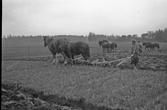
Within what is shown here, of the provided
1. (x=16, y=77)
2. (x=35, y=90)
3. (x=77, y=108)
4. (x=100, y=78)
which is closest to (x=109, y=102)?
(x=77, y=108)

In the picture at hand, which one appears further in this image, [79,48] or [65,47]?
[79,48]

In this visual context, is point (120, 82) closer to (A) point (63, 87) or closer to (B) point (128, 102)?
(B) point (128, 102)

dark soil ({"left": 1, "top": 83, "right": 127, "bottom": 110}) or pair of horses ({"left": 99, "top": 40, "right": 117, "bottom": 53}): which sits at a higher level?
pair of horses ({"left": 99, "top": 40, "right": 117, "bottom": 53})

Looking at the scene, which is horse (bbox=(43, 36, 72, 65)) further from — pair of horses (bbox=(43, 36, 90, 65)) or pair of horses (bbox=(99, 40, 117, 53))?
pair of horses (bbox=(99, 40, 117, 53))

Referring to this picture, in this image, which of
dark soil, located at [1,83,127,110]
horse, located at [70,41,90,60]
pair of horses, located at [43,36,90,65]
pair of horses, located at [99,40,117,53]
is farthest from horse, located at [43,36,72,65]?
pair of horses, located at [99,40,117,53]

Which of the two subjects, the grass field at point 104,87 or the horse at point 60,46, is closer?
the grass field at point 104,87

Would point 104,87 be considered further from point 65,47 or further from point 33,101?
point 65,47

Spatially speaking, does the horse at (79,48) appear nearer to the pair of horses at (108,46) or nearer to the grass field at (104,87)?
the grass field at (104,87)

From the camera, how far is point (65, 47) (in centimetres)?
660

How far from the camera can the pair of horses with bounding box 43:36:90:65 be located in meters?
6.60

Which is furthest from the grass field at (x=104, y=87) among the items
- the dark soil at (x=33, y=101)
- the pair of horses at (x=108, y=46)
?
the pair of horses at (x=108, y=46)

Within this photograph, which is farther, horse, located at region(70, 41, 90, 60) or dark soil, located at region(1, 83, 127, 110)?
horse, located at region(70, 41, 90, 60)

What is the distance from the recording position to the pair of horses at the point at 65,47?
21.7 feet

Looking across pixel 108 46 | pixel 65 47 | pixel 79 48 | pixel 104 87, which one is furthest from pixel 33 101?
pixel 108 46
